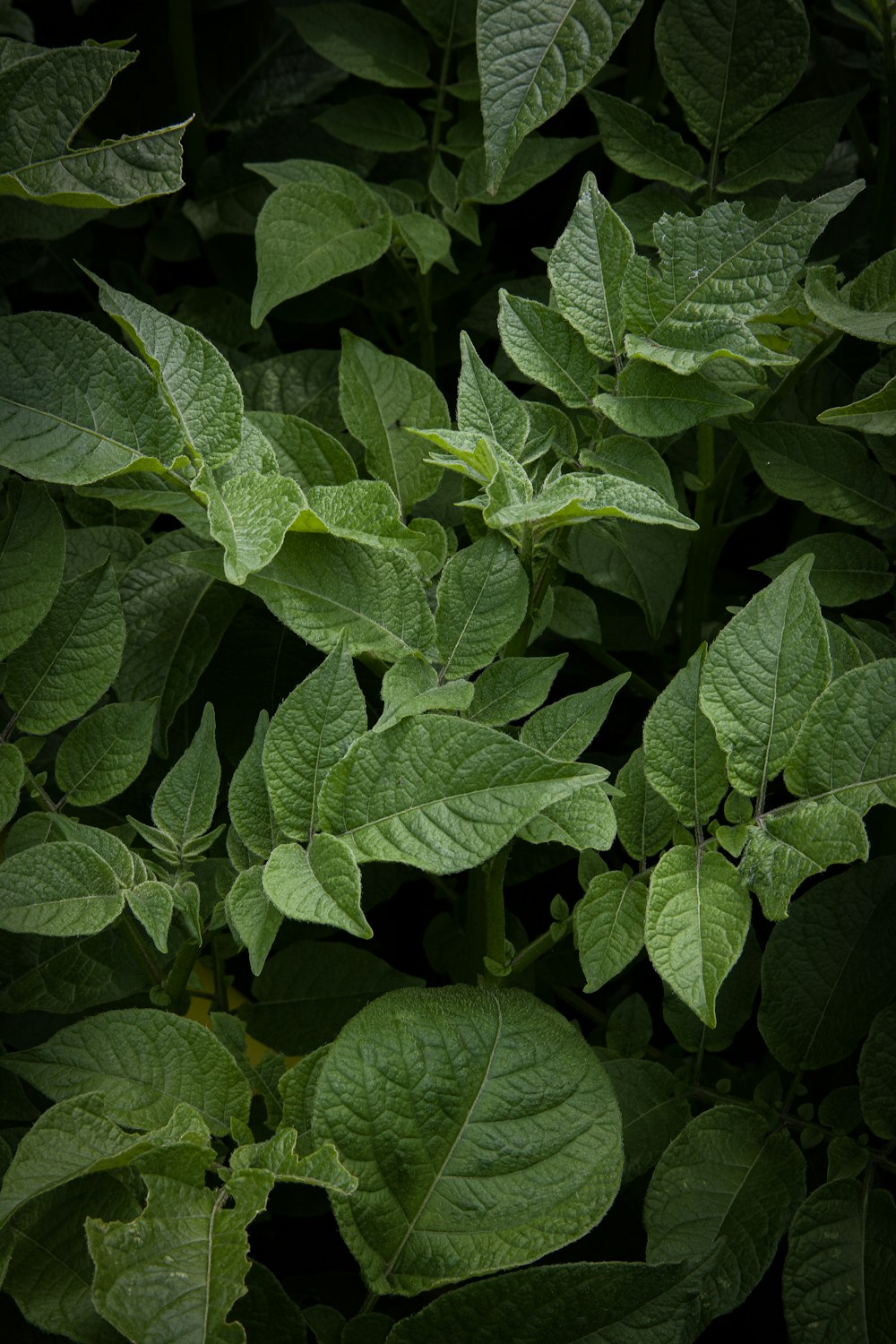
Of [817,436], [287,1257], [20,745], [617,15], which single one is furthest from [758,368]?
[287,1257]

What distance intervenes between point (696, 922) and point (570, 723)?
0.12 m

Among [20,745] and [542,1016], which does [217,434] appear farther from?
[542,1016]

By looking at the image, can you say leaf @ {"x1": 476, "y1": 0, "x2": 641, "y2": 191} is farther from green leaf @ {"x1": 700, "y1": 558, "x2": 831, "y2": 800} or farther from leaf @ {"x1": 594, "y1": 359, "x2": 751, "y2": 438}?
green leaf @ {"x1": 700, "y1": 558, "x2": 831, "y2": 800}

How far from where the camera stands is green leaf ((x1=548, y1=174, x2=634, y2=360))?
647mm

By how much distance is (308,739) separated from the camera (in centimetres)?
58

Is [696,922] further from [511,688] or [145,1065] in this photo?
[145,1065]

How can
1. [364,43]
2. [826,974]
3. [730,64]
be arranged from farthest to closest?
[364,43] < [730,64] < [826,974]

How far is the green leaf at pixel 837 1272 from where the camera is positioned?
64 cm

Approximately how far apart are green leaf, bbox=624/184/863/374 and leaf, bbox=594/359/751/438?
0.5 inches

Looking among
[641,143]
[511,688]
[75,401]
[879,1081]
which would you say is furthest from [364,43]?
[879,1081]

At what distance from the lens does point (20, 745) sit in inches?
27.2

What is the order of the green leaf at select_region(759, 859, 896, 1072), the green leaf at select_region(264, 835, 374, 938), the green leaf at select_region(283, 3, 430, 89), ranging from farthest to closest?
the green leaf at select_region(283, 3, 430, 89) < the green leaf at select_region(759, 859, 896, 1072) < the green leaf at select_region(264, 835, 374, 938)

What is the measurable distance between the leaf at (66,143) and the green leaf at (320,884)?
0.36 meters

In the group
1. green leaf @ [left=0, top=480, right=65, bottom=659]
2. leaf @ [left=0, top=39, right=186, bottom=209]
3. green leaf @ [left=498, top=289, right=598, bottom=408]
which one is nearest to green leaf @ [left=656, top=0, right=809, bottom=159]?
green leaf @ [left=498, top=289, right=598, bottom=408]
